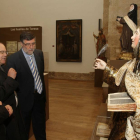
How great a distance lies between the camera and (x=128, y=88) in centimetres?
160

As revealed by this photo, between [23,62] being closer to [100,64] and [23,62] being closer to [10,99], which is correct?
[10,99]

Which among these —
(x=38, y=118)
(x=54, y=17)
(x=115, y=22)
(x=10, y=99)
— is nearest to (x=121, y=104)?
(x=10, y=99)

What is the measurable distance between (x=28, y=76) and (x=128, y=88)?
191 centimetres

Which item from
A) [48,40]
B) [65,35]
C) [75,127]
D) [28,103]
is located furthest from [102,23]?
[28,103]

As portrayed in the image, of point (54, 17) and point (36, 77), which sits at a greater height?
point (54, 17)

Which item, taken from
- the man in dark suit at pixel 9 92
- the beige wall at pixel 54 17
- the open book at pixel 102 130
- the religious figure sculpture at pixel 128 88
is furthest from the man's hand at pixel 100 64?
the beige wall at pixel 54 17

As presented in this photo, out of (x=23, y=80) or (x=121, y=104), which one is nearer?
(x=121, y=104)

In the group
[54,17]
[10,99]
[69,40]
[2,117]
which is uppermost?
[54,17]

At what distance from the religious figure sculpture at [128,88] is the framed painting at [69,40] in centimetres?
808

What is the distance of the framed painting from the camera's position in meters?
10.2

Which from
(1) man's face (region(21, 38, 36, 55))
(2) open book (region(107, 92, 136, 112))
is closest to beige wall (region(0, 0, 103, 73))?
(1) man's face (region(21, 38, 36, 55))

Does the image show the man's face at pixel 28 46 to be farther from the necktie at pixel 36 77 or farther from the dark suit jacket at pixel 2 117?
the dark suit jacket at pixel 2 117

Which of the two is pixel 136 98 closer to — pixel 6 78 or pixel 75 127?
pixel 6 78

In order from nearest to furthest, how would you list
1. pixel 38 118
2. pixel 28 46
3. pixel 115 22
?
pixel 28 46
pixel 38 118
pixel 115 22
